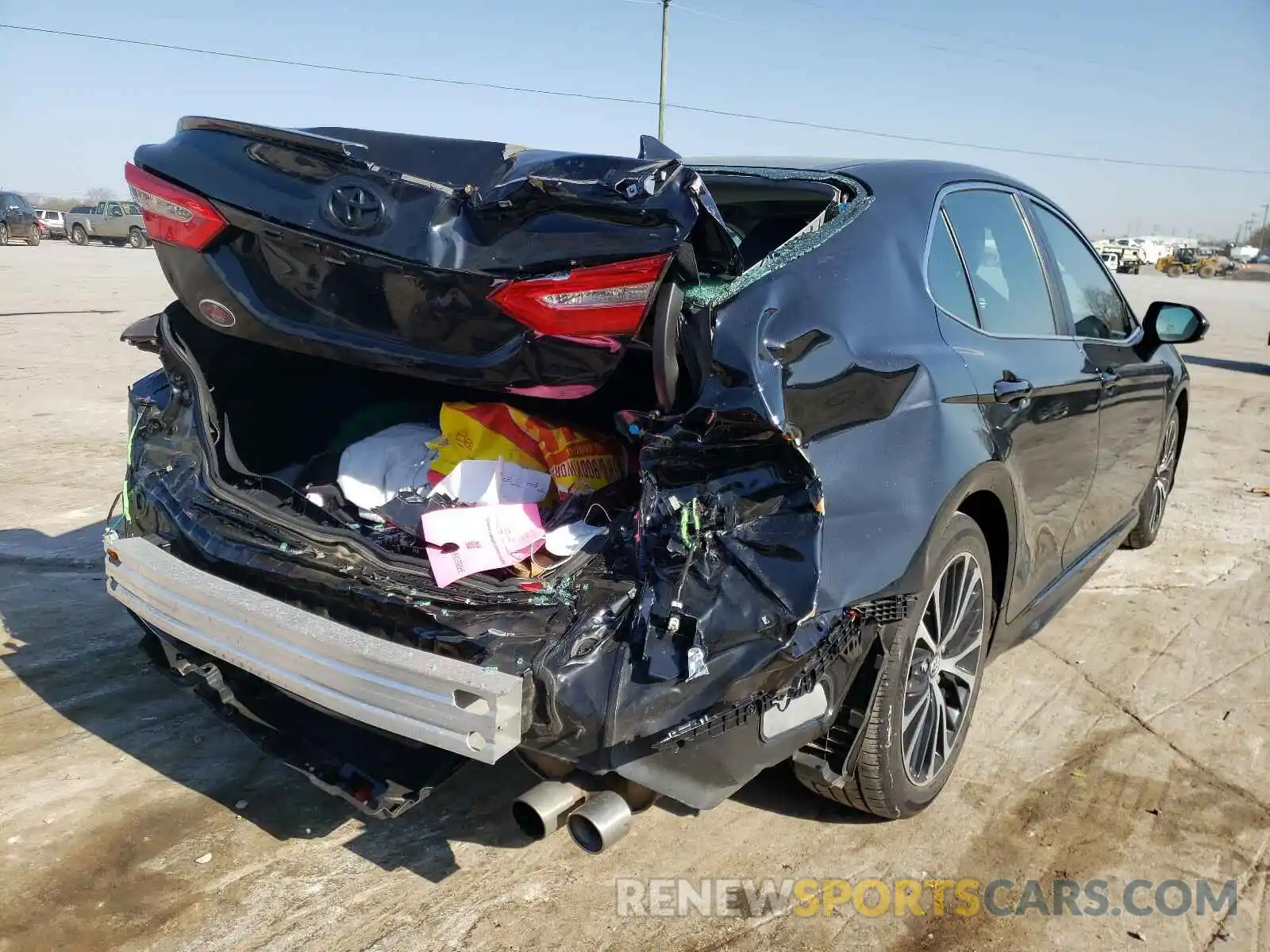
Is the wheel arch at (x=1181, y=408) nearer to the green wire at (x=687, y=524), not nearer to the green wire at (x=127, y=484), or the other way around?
the green wire at (x=687, y=524)

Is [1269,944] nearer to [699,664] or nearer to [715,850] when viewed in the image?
[715,850]

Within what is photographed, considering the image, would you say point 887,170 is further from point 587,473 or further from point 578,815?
point 578,815

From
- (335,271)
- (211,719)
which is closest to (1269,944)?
(335,271)

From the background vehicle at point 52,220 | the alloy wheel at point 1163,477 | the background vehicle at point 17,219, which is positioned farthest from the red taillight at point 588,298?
the background vehicle at point 52,220

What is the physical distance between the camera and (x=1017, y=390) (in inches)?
115

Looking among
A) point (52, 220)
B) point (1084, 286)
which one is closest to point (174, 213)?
point (1084, 286)

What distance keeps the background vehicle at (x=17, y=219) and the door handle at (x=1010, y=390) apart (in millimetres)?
39328

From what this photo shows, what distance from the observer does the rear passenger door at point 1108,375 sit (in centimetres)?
372

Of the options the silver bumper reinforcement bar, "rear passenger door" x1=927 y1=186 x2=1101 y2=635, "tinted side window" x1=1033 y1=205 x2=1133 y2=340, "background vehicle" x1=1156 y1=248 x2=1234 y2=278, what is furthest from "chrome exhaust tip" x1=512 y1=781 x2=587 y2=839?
"background vehicle" x1=1156 y1=248 x2=1234 y2=278

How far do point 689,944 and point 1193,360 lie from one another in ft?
48.1

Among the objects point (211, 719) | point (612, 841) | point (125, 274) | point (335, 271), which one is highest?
point (335, 271)

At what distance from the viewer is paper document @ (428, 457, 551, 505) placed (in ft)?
9.02

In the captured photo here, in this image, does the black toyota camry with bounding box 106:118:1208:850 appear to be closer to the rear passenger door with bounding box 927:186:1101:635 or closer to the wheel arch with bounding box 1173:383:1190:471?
the rear passenger door with bounding box 927:186:1101:635

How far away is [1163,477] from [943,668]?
3.23 metres
